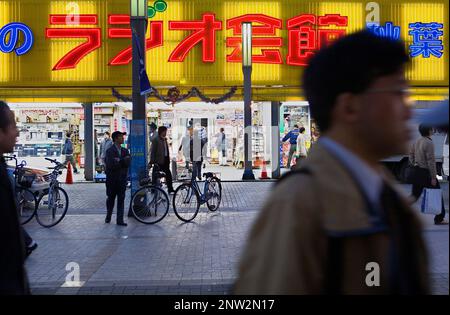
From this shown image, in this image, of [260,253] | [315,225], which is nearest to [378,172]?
[315,225]

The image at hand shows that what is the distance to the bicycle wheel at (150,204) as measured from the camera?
1044cm

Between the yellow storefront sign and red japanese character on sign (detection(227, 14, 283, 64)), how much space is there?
0.12 ft

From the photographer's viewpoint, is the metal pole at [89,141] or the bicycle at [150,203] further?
the metal pole at [89,141]

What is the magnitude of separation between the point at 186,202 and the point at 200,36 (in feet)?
33.4

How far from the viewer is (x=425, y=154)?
9.75 m

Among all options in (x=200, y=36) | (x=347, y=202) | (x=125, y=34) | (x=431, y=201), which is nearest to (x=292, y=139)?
(x=200, y=36)

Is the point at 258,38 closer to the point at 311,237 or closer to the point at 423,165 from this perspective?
the point at 423,165

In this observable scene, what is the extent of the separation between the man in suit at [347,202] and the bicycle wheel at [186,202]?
30.0 feet

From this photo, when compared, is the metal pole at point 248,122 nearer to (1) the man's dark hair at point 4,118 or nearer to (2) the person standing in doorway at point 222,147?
(2) the person standing in doorway at point 222,147

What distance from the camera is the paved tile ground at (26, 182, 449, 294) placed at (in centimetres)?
602

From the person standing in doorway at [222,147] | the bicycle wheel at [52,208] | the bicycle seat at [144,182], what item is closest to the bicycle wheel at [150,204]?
the bicycle seat at [144,182]

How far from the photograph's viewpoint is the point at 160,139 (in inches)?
554

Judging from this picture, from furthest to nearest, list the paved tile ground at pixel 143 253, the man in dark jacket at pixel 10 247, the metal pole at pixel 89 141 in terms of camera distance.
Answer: the metal pole at pixel 89 141 < the paved tile ground at pixel 143 253 < the man in dark jacket at pixel 10 247
